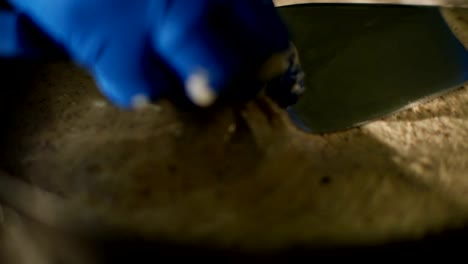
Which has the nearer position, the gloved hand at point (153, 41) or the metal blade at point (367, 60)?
the gloved hand at point (153, 41)

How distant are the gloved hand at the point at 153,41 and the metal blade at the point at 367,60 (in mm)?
145

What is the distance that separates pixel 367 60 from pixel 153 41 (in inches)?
12.4

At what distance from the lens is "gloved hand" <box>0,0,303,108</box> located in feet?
1.26

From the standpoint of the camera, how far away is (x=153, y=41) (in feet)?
1.30

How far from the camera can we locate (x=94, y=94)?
54cm

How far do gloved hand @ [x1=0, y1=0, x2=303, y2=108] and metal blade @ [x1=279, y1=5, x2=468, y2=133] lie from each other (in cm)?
14

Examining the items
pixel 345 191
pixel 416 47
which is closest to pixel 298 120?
pixel 345 191

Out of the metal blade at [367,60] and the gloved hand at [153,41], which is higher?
the gloved hand at [153,41]

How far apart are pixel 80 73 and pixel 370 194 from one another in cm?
30

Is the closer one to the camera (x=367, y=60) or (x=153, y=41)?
(x=153, y=41)

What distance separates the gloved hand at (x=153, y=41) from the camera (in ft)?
1.26

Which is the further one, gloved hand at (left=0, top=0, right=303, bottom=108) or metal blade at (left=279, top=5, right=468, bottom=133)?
metal blade at (left=279, top=5, right=468, bottom=133)

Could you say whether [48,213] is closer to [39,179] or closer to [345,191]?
[39,179]

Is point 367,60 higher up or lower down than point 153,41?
lower down
